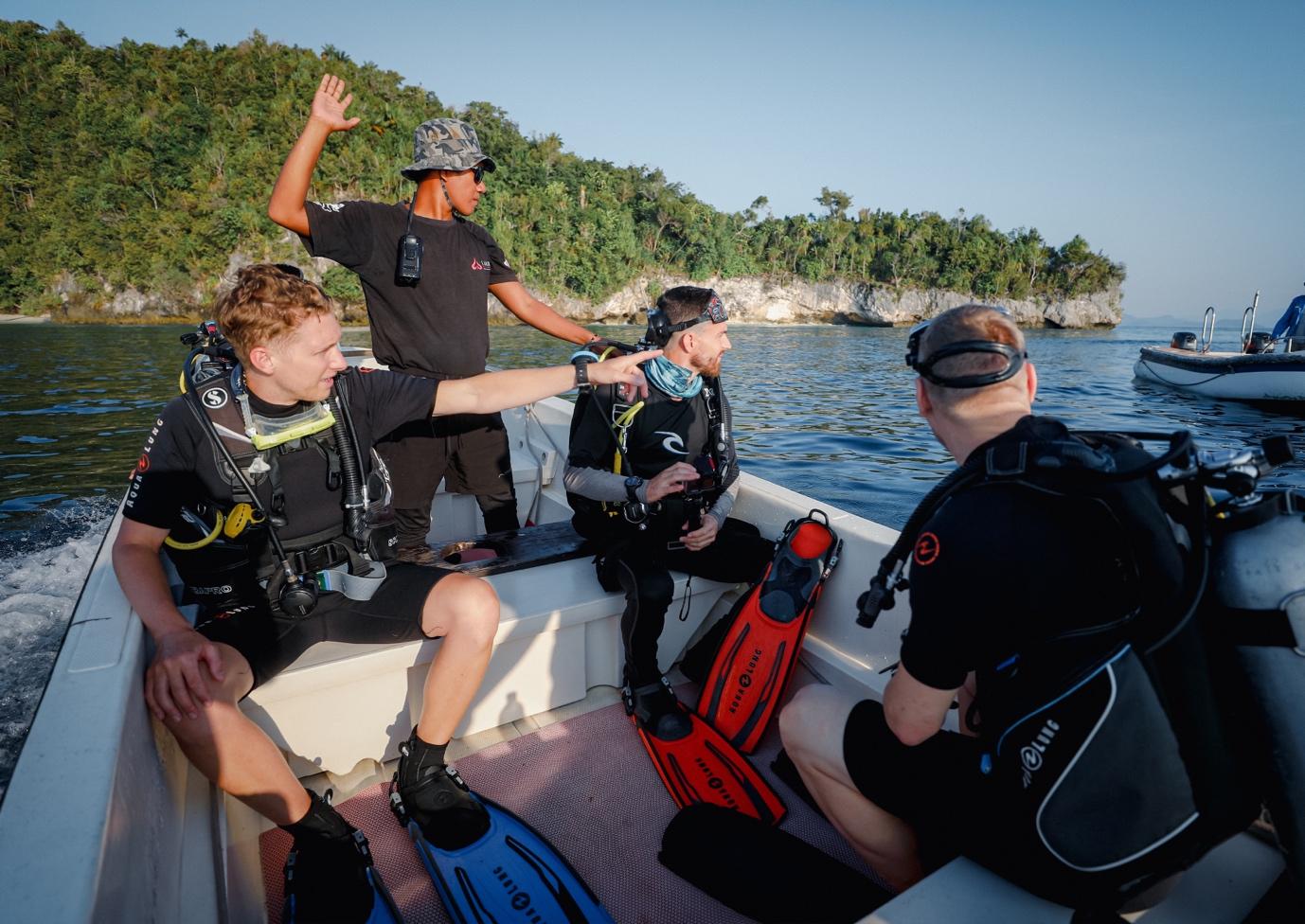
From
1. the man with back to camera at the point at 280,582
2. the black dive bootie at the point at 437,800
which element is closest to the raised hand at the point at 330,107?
the man with back to camera at the point at 280,582

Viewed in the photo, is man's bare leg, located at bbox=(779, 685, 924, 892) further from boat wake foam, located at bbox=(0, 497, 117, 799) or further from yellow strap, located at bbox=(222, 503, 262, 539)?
boat wake foam, located at bbox=(0, 497, 117, 799)

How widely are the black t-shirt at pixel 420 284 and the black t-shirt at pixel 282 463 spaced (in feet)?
2.89

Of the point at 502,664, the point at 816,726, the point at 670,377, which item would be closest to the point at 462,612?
the point at 502,664

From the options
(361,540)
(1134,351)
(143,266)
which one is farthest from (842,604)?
(143,266)

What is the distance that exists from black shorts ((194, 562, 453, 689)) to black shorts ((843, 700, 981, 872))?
1.55m

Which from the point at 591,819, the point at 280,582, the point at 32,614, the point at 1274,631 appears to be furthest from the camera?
the point at 32,614

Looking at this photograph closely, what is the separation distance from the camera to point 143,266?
48.4 meters

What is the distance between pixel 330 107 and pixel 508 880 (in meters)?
3.16

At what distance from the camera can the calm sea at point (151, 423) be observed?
4246mm

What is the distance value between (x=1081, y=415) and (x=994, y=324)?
15.1 m

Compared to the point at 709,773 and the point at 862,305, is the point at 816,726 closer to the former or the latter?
the point at 709,773

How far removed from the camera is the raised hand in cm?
271

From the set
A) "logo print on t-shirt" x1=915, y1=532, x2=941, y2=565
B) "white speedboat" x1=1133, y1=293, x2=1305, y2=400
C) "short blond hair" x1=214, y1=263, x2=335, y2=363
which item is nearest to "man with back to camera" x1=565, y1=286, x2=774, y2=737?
"short blond hair" x1=214, y1=263, x2=335, y2=363

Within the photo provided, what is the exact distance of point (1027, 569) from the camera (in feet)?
3.99
